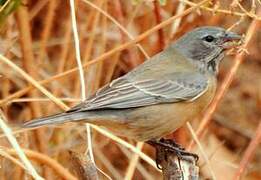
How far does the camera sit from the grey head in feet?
15.2

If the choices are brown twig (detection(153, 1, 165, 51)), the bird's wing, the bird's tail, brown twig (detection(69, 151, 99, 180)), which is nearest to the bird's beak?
the bird's wing

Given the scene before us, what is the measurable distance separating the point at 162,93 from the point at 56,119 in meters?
0.75

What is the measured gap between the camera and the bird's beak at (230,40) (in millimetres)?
4555

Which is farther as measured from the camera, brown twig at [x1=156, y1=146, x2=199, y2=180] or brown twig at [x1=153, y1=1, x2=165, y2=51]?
brown twig at [x1=153, y1=1, x2=165, y2=51]

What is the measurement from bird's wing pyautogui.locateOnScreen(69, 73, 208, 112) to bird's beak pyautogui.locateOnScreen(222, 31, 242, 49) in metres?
0.24

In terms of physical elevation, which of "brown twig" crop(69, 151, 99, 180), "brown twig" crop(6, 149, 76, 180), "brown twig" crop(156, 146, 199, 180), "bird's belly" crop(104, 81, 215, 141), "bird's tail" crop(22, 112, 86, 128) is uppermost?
"bird's tail" crop(22, 112, 86, 128)

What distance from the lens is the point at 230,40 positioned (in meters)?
4.59

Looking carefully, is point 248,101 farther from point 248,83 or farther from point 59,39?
point 59,39

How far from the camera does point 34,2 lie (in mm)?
5988

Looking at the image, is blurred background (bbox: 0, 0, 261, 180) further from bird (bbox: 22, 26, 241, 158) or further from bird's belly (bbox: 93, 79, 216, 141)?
bird's belly (bbox: 93, 79, 216, 141)

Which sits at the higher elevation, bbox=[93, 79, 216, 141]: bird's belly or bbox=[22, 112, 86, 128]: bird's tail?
bbox=[22, 112, 86, 128]: bird's tail

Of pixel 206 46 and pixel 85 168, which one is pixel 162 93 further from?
pixel 85 168

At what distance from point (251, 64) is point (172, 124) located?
3.24m

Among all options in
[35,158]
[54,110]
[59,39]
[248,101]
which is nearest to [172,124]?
[35,158]
